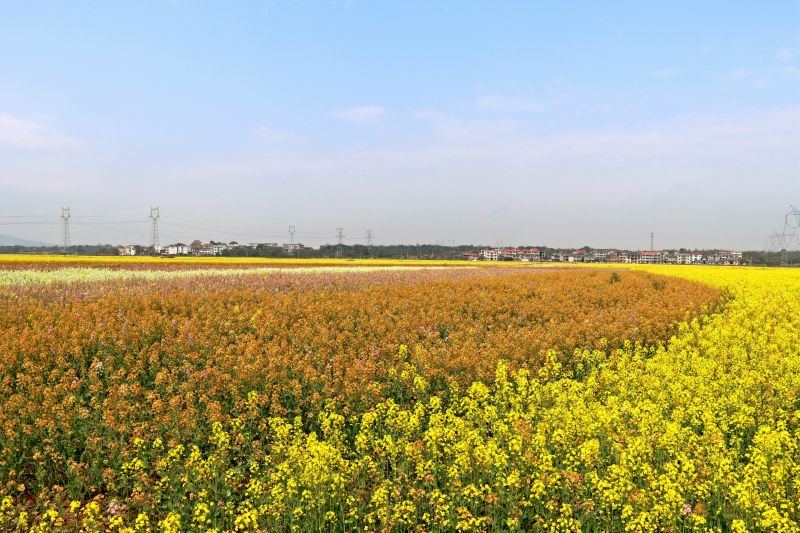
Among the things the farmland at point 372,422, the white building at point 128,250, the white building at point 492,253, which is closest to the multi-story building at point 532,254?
the white building at point 492,253

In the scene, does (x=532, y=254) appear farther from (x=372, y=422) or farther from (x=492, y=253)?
(x=372, y=422)

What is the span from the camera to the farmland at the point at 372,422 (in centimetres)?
466

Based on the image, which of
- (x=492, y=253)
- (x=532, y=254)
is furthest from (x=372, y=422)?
(x=492, y=253)

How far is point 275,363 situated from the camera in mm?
7730

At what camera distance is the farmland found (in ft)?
15.3

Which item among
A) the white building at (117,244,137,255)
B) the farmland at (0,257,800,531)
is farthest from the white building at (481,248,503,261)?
the farmland at (0,257,800,531)

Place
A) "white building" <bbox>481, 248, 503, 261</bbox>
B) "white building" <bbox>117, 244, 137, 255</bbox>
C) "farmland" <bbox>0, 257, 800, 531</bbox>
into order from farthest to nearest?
"white building" <bbox>481, 248, 503, 261</bbox> < "white building" <bbox>117, 244, 137, 255</bbox> < "farmland" <bbox>0, 257, 800, 531</bbox>

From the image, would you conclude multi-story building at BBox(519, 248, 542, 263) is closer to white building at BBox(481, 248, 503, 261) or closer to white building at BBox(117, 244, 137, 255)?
white building at BBox(481, 248, 503, 261)

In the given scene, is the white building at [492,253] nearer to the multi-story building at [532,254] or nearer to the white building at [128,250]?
the multi-story building at [532,254]

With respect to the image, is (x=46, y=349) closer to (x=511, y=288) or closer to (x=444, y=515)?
(x=444, y=515)

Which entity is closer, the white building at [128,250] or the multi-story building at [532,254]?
the white building at [128,250]

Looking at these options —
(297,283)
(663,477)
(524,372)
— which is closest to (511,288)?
(297,283)

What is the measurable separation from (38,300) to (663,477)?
14.2 meters

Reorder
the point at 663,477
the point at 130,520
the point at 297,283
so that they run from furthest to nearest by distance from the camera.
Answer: the point at 297,283, the point at 130,520, the point at 663,477
